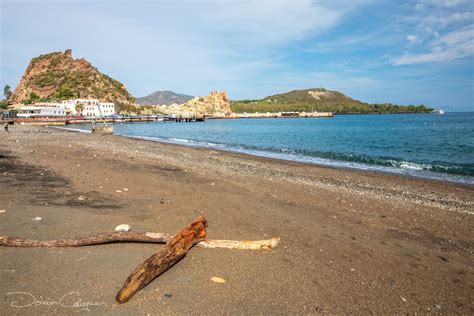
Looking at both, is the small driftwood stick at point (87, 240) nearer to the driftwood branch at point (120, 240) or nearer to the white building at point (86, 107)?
the driftwood branch at point (120, 240)

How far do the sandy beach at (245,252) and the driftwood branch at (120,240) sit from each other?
0.11 meters

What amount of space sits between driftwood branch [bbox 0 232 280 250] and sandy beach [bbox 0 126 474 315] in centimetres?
11

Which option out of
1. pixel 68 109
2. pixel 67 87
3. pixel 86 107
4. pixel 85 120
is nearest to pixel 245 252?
pixel 85 120

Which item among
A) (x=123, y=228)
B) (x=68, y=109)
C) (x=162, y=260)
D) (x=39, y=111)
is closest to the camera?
(x=162, y=260)

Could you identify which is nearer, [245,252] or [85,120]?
[245,252]

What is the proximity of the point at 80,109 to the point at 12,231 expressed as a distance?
462ft

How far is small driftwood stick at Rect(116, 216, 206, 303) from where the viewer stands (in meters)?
3.77

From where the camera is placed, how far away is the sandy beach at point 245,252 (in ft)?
12.8

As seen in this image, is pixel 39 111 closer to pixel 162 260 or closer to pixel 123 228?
pixel 123 228

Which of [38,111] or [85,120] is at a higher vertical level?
[38,111]

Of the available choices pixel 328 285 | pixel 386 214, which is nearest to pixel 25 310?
pixel 328 285

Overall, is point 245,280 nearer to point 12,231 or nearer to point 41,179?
point 12,231

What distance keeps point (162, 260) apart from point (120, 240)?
1324 mm

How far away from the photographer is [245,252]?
17.3ft
